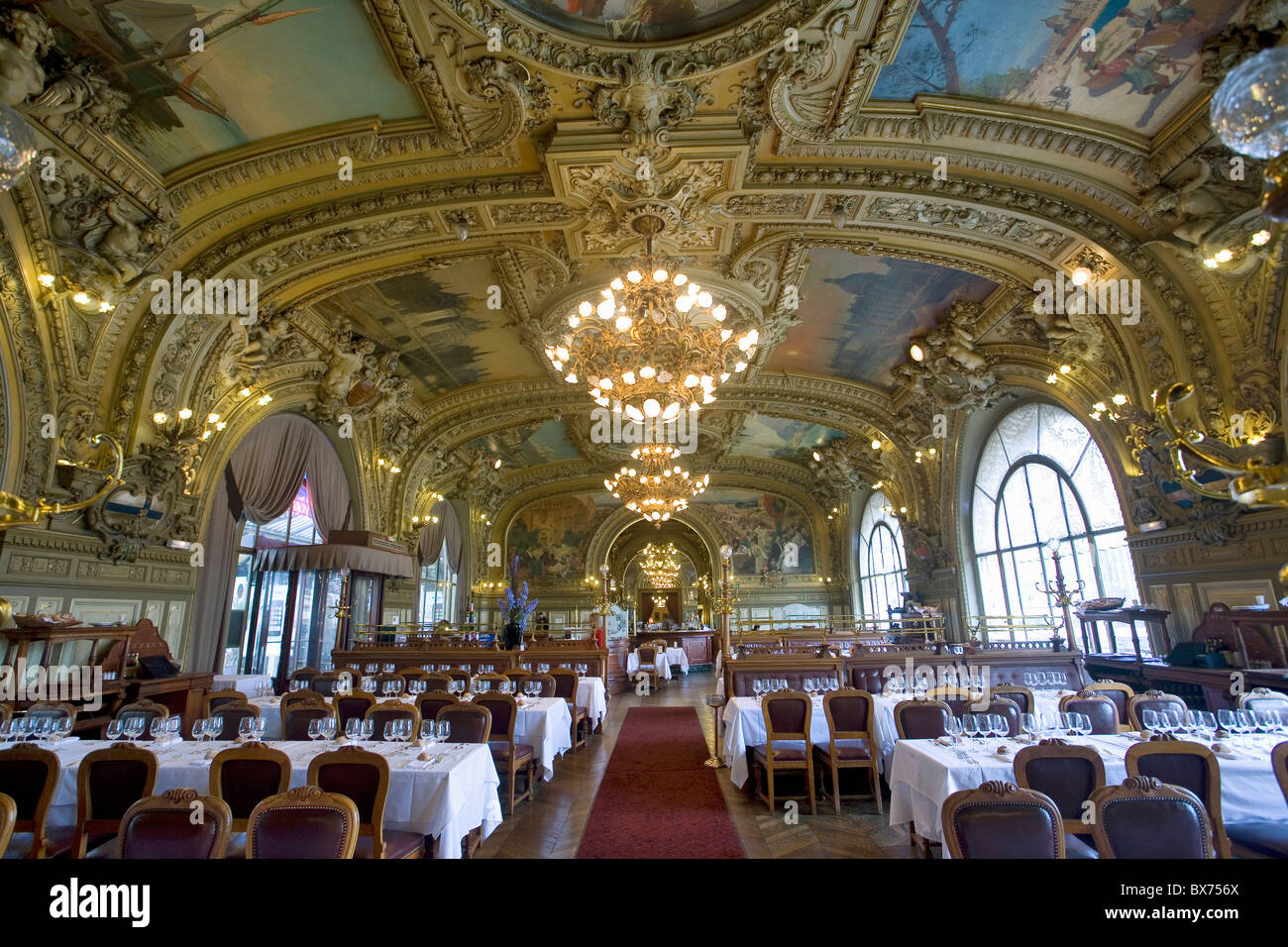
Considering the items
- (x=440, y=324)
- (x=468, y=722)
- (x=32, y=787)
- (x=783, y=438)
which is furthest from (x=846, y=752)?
(x=783, y=438)

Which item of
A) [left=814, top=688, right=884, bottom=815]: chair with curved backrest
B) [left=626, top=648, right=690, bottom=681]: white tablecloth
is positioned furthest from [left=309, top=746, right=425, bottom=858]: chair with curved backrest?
[left=626, top=648, right=690, bottom=681]: white tablecloth

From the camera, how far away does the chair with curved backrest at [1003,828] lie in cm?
191

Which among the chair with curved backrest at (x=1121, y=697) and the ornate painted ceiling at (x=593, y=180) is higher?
the ornate painted ceiling at (x=593, y=180)

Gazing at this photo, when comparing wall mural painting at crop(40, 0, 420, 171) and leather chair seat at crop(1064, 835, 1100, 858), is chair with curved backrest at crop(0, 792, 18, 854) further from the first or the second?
wall mural painting at crop(40, 0, 420, 171)

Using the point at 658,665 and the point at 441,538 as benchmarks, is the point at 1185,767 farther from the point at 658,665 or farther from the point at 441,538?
the point at 441,538

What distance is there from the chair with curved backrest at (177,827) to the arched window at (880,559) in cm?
1592

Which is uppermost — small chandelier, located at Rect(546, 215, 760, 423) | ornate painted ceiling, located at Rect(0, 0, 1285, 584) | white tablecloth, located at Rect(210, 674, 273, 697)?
ornate painted ceiling, located at Rect(0, 0, 1285, 584)

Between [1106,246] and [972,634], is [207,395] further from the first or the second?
[972,634]

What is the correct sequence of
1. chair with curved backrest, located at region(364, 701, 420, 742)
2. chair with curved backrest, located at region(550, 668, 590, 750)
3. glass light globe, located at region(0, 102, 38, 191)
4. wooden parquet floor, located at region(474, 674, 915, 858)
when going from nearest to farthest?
glass light globe, located at region(0, 102, 38, 191) < wooden parquet floor, located at region(474, 674, 915, 858) < chair with curved backrest, located at region(364, 701, 420, 742) < chair with curved backrest, located at region(550, 668, 590, 750)

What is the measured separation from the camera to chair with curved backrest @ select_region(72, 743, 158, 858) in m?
2.94

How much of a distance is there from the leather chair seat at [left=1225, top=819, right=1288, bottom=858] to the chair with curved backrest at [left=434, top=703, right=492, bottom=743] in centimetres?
439

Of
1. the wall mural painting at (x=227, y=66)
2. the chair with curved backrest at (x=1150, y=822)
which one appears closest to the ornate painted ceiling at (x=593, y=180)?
the wall mural painting at (x=227, y=66)

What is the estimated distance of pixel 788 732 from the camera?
5023 millimetres

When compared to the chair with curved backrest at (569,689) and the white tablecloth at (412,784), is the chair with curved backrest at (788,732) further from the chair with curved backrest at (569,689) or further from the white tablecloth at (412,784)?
the chair with curved backrest at (569,689)
